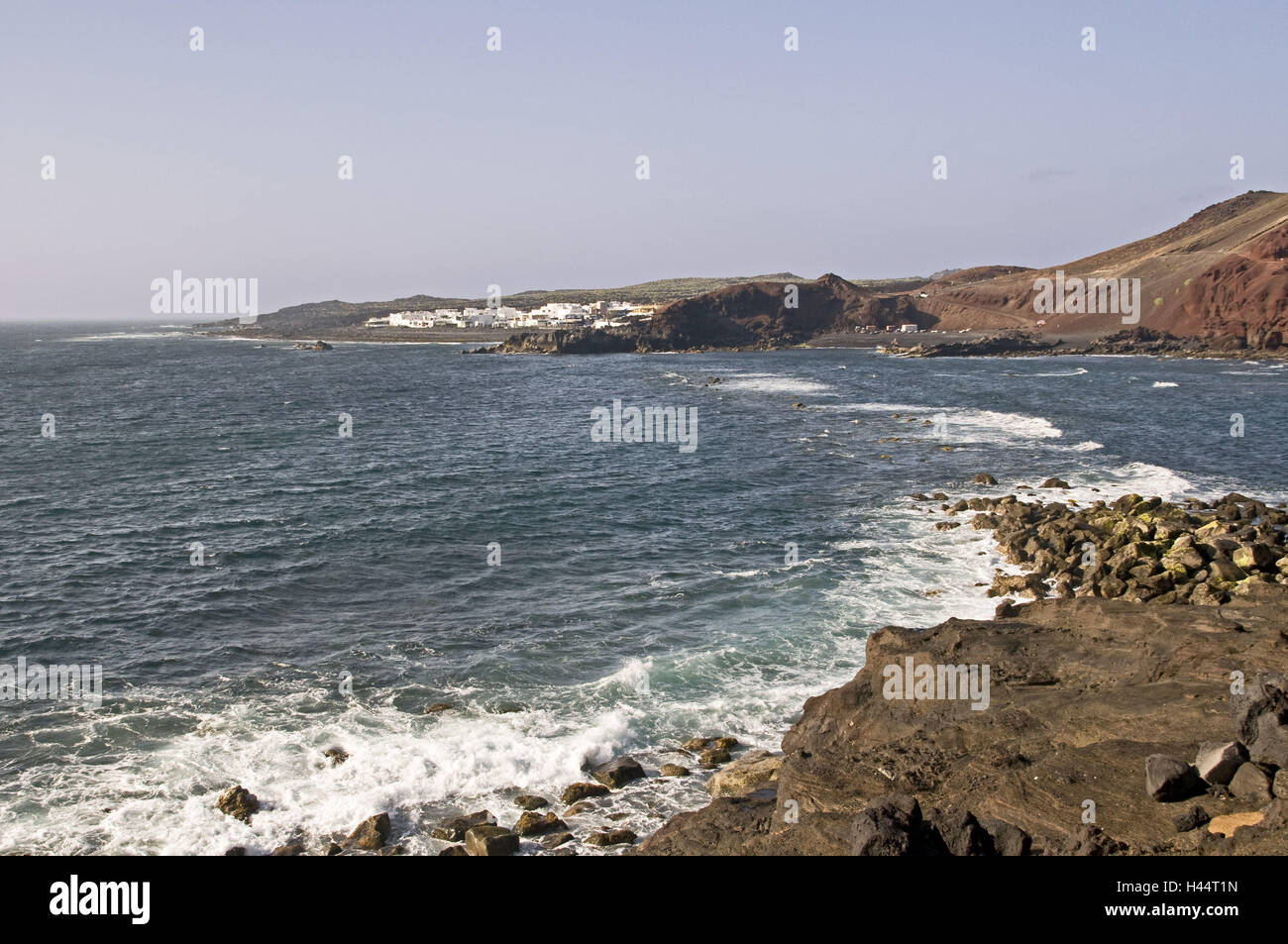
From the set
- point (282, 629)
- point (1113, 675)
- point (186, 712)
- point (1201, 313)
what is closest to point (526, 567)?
point (282, 629)

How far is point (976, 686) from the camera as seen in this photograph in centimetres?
1767

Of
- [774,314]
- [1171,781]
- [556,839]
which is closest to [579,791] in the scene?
[556,839]

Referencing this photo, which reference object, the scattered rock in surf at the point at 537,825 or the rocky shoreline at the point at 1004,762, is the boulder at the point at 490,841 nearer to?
the rocky shoreline at the point at 1004,762

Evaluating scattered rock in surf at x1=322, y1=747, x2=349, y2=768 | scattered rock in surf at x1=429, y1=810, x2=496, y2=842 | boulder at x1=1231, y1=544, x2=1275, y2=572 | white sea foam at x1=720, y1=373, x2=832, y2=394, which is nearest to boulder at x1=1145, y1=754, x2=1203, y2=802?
scattered rock in surf at x1=429, y1=810, x2=496, y2=842

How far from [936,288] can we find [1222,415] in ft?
444

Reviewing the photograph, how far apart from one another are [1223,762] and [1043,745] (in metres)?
3.01

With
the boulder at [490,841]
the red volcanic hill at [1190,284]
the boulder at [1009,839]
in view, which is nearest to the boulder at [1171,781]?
the boulder at [1009,839]

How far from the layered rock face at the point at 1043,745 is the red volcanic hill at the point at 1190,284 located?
374 ft

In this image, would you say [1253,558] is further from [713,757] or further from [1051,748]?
[713,757]

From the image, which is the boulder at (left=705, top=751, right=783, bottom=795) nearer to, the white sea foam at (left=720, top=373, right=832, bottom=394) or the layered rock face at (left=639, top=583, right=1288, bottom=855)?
the layered rock face at (left=639, top=583, right=1288, bottom=855)

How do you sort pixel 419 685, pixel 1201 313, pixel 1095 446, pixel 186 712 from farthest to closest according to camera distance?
pixel 1201 313
pixel 1095 446
pixel 419 685
pixel 186 712

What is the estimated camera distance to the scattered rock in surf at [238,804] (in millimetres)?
16797
